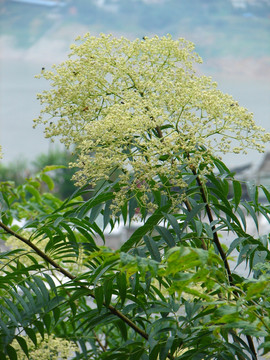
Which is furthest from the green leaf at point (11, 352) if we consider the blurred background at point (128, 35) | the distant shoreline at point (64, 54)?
the distant shoreline at point (64, 54)

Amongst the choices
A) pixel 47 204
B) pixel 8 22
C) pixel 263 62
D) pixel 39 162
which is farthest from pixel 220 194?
pixel 263 62

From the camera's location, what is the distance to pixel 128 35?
1980cm

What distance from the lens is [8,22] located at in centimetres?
1748

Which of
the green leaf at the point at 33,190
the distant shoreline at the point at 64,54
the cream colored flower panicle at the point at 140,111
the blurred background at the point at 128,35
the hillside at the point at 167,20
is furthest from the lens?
the distant shoreline at the point at 64,54

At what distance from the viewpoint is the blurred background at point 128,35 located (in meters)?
16.1

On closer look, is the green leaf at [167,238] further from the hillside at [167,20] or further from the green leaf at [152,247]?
the hillside at [167,20]

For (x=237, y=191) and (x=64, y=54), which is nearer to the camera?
(x=237, y=191)

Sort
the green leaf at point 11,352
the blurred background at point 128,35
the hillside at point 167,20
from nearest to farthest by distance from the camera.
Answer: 1. the green leaf at point 11,352
2. the blurred background at point 128,35
3. the hillside at point 167,20

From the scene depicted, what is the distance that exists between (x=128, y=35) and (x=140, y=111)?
1982cm

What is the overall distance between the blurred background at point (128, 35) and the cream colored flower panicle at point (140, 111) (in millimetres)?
13922

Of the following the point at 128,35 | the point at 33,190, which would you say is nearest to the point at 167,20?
the point at 128,35

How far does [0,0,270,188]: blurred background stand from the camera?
52.7 feet

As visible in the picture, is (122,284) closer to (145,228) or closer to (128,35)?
(145,228)

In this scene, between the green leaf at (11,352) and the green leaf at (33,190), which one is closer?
the green leaf at (11,352)
